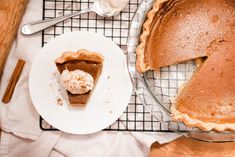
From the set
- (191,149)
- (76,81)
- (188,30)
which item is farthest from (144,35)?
(191,149)

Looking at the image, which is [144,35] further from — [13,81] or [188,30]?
[13,81]

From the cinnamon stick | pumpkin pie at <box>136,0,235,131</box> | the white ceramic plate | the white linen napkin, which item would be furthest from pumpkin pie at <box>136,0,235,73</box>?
the cinnamon stick

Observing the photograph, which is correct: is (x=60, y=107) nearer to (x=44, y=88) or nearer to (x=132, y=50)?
(x=44, y=88)

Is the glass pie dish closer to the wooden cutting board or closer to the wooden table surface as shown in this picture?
the wooden table surface

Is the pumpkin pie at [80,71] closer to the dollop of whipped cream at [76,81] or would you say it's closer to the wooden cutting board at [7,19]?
the dollop of whipped cream at [76,81]

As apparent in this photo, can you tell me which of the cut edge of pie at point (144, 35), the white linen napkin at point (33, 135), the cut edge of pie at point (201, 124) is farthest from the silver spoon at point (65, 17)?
the cut edge of pie at point (201, 124)
